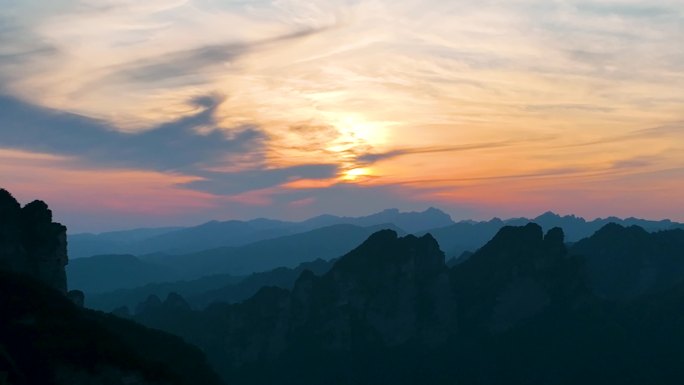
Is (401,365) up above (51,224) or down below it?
below

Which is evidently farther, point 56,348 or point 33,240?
point 33,240

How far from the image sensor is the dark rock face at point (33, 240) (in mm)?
109662

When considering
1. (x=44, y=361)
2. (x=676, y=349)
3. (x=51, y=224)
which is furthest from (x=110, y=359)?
(x=676, y=349)

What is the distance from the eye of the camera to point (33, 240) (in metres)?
114

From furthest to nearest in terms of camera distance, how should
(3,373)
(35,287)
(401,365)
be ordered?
(401,365), (35,287), (3,373)

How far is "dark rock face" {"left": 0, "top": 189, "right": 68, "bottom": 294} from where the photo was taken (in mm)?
109662

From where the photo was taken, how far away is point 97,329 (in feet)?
259

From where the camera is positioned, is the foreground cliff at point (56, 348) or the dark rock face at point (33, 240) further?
the dark rock face at point (33, 240)

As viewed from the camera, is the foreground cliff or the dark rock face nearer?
the foreground cliff

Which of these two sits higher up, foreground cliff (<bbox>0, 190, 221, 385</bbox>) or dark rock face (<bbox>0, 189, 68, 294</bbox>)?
dark rock face (<bbox>0, 189, 68, 294</bbox>)

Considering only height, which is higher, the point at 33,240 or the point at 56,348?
the point at 33,240

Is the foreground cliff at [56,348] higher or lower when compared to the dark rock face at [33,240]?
lower

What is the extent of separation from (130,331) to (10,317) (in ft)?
140

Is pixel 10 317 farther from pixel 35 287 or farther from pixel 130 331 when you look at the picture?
pixel 130 331
